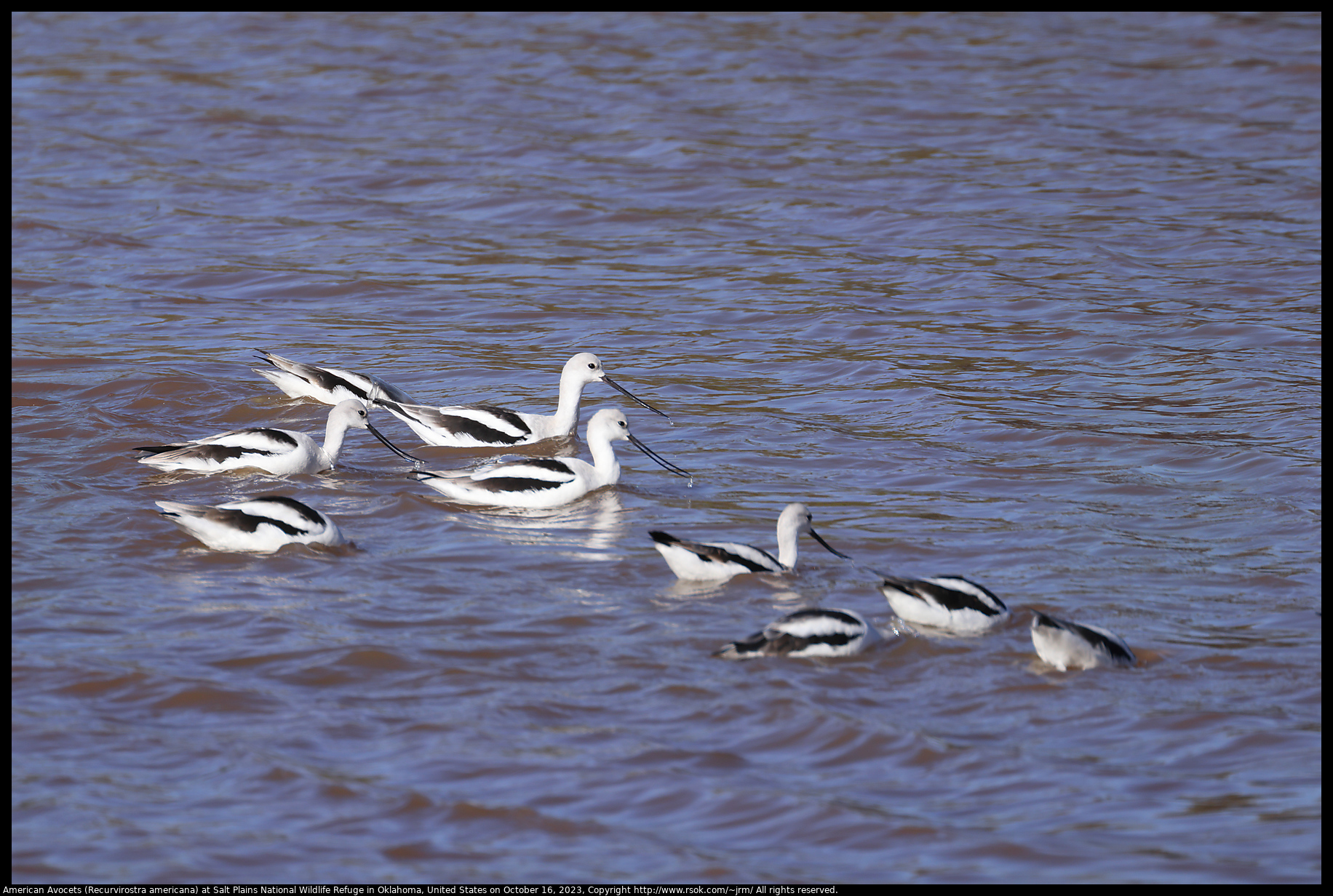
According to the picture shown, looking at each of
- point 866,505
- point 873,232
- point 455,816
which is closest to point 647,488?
point 866,505

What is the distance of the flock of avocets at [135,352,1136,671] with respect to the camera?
23.8ft

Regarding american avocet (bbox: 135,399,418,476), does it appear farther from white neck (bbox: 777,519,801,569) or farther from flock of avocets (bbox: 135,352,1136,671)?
white neck (bbox: 777,519,801,569)

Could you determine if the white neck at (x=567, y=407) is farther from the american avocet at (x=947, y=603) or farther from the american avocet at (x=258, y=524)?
the american avocet at (x=947, y=603)

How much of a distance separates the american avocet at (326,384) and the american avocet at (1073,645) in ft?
18.1

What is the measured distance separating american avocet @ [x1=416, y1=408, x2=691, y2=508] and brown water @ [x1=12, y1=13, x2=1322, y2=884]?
154 millimetres

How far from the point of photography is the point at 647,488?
10406mm

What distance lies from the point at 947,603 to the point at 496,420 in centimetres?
435

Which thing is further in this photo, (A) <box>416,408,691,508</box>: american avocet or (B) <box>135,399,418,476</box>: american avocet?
(B) <box>135,399,418,476</box>: american avocet

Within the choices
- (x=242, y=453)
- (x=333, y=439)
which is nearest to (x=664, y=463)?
(x=333, y=439)

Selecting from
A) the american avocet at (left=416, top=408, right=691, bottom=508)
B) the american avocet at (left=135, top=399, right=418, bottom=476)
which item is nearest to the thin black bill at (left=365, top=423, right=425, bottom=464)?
the american avocet at (left=135, top=399, right=418, bottom=476)

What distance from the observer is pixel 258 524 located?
8578 mm

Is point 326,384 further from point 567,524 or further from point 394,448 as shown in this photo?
point 567,524

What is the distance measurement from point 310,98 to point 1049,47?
35.4ft
